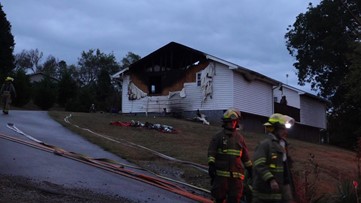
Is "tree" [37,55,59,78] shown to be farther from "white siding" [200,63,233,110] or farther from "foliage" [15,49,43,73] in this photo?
"white siding" [200,63,233,110]

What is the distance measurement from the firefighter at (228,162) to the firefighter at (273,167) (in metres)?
1.24

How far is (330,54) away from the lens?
141ft

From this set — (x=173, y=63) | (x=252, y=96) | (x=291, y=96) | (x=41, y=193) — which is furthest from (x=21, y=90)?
(x=41, y=193)

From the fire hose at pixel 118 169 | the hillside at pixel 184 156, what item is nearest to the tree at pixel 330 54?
the hillside at pixel 184 156

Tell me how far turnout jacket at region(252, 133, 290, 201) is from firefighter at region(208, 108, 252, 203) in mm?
1259

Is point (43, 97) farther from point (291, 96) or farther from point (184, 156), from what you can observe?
point (184, 156)

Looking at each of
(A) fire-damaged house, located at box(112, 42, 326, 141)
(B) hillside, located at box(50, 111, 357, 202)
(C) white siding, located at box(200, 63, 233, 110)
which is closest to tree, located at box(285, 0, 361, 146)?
(A) fire-damaged house, located at box(112, 42, 326, 141)

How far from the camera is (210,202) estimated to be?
9414mm

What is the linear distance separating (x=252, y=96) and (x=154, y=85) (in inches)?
282

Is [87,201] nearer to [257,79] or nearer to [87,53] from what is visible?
[257,79]

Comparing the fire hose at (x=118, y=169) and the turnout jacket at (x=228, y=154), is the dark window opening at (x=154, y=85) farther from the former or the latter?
the turnout jacket at (x=228, y=154)

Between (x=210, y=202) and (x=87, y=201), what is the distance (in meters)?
2.52

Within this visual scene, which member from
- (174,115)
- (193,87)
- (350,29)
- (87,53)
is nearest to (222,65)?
(193,87)

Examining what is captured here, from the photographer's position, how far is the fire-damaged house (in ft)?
108
